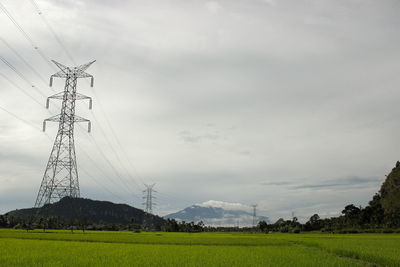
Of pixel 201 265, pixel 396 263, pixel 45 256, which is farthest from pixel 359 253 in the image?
pixel 45 256

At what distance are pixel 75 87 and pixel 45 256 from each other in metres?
31.7

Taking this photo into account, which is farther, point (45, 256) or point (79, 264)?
point (45, 256)

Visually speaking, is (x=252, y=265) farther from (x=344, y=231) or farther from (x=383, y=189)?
(x=344, y=231)

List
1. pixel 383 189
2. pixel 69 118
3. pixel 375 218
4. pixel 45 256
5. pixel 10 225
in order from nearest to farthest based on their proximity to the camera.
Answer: pixel 45 256 → pixel 69 118 → pixel 383 189 → pixel 10 225 → pixel 375 218

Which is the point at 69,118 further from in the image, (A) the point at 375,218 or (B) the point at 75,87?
(A) the point at 375,218

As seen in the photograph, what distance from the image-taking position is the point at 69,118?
46281 mm

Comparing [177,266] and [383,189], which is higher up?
[383,189]

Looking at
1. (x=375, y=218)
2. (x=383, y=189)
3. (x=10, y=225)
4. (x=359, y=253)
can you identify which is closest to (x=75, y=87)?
(x=359, y=253)

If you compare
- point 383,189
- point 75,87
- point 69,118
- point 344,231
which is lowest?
point 344,231

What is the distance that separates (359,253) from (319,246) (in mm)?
13383

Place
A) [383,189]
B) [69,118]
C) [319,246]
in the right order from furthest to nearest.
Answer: [383,189] → [69,118] → [319,246]

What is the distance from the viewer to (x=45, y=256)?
19.8 m

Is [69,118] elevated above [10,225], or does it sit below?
above

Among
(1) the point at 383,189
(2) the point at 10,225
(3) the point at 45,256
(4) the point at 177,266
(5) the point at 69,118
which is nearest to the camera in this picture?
(4) the point at 177,266
